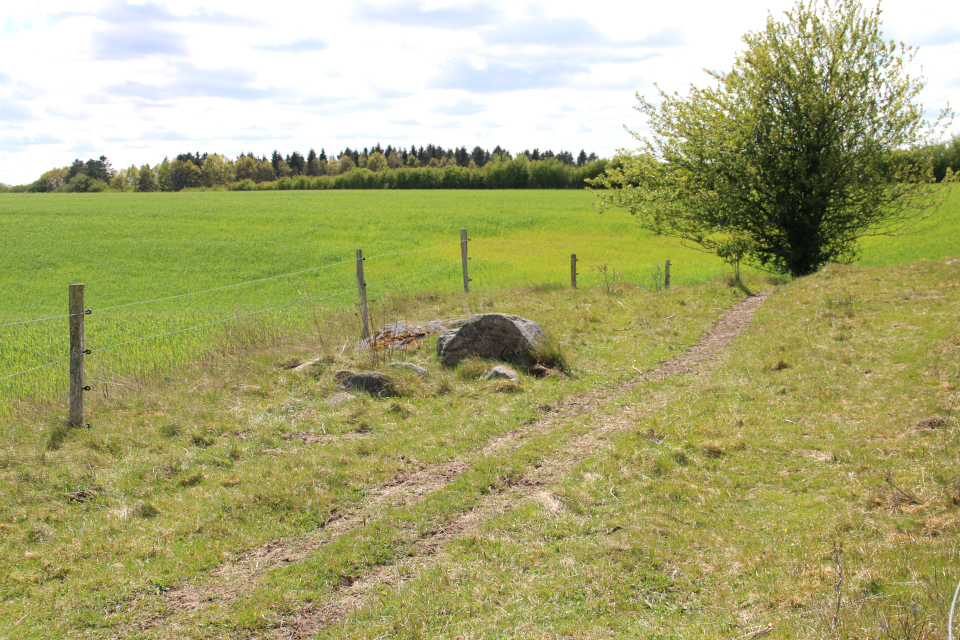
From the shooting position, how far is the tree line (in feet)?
332

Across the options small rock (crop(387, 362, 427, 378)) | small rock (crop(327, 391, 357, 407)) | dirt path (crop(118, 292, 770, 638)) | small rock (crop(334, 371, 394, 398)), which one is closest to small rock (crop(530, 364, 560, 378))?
dirt path (crop(118, 292, 770, 638))

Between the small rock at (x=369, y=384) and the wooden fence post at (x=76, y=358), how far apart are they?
3.27 m

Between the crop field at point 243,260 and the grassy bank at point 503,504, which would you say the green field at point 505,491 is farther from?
the crop field at point 243,260

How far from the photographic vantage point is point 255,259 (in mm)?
31797

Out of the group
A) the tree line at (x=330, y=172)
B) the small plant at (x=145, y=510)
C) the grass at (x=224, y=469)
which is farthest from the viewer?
the tree line at (x=330, y=172)

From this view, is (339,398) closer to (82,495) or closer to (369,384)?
(369,384)

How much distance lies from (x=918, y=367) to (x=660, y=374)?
3.55 meters

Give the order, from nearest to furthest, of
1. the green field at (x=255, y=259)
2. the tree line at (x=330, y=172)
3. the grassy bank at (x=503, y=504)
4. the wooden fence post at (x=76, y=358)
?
the grassy bank at (x=503, y=504)
the wooden fence post at (x=76, y=358)
the green field at (x=255, y=259)
the tree line at (x=330, y=172)

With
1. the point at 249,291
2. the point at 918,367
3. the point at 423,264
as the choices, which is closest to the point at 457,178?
the point at 423,264

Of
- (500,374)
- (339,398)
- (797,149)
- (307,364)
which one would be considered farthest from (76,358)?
(797,149)

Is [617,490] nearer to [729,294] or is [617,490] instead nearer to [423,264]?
[729,294]

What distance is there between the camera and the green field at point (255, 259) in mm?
15242

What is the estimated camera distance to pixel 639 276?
26.5 meters

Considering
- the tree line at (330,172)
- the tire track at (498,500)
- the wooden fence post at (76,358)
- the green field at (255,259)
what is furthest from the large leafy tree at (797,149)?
the tree line at (330,172)
